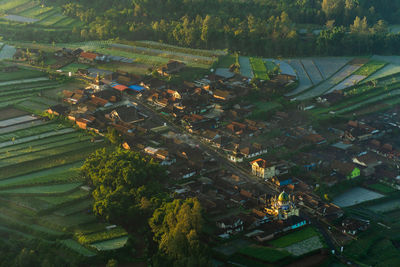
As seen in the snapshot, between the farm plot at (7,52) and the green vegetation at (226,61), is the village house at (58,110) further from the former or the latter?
the green vegetation at (226,61)

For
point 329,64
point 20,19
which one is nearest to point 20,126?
point 20,19

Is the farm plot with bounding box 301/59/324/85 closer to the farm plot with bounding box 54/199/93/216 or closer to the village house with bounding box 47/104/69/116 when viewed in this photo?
the village house with bounding box 47/104/69/116

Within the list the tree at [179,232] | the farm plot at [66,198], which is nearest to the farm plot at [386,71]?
the tree at [179,232]

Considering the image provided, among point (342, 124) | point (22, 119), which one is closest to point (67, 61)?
point (22, 119)

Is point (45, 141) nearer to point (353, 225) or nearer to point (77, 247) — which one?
point (77, 247)

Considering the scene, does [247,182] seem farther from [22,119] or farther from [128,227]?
[22,119]

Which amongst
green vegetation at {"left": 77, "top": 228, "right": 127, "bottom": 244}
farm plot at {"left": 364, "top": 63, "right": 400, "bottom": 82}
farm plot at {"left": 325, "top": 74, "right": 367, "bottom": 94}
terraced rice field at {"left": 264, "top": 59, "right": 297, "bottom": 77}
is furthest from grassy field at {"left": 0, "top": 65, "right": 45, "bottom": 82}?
farm plot at {"left": 364, "top": 63, "right": 400, "bottom": 82}

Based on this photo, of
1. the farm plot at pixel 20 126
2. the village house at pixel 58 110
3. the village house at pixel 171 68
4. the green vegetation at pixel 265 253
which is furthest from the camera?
the village house at pixel 171 68
